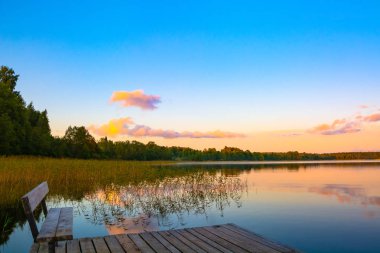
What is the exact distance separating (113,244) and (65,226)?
1.07 metres

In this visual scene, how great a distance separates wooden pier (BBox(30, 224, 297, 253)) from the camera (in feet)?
19.4

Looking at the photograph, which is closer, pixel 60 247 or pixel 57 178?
pixel 60 247

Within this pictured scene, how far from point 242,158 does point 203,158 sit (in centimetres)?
2525

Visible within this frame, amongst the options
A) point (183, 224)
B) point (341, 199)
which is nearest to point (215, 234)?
point (183, 224)

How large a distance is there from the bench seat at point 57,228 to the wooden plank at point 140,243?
4.08 ft

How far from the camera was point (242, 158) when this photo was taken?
17212 centimetres

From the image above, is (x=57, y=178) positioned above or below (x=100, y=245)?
above

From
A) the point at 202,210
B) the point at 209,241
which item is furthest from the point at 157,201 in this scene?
the point at 209,241

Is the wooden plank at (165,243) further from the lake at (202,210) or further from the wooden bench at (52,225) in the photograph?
the lake at (202,210)

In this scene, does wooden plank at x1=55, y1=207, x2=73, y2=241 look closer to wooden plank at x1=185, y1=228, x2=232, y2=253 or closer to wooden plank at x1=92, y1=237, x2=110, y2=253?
wooden plank at x1=92, y1=237, x2=110, y2=253

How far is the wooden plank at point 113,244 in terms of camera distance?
5910 millimetres

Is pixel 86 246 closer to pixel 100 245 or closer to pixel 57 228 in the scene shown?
pixel 100 245

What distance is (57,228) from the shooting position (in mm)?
5453

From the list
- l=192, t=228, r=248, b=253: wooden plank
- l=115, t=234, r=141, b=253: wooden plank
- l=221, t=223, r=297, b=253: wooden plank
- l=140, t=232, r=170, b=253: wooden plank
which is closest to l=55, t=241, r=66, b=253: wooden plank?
l=115, t=234, r=141, b=253: wooden plank
